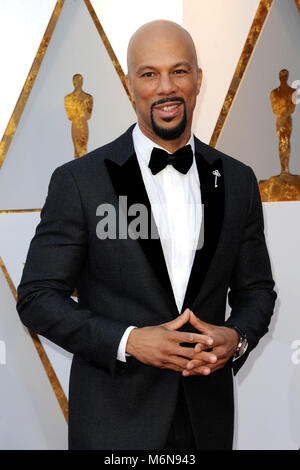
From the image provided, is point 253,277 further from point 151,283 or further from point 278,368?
point 278,368

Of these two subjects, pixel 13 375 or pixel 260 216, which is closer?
pixel 260 216

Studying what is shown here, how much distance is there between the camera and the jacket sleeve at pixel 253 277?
4.95 ft

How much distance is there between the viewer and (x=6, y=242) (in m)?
2.64

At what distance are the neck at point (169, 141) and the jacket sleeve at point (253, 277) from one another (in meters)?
0.24

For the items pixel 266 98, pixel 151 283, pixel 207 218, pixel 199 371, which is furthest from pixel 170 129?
pixel 266 98

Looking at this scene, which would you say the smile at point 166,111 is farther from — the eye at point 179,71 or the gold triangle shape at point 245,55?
the gold triangle shape at point 245,55

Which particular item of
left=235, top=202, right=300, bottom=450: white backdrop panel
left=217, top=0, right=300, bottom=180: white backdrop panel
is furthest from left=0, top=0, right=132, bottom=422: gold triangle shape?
left=235, top=202, right=300, bottom=450: white backdrop panel

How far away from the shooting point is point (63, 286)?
1351mm

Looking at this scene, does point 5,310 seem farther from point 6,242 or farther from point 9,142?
point 9,142

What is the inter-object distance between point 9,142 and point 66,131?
0.30 m

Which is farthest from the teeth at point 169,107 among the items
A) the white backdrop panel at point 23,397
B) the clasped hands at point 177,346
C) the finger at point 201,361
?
the white backdrop panel at point 23,397

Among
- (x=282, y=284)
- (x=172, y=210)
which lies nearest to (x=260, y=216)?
(x=172, y=210)

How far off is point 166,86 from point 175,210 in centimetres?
35
